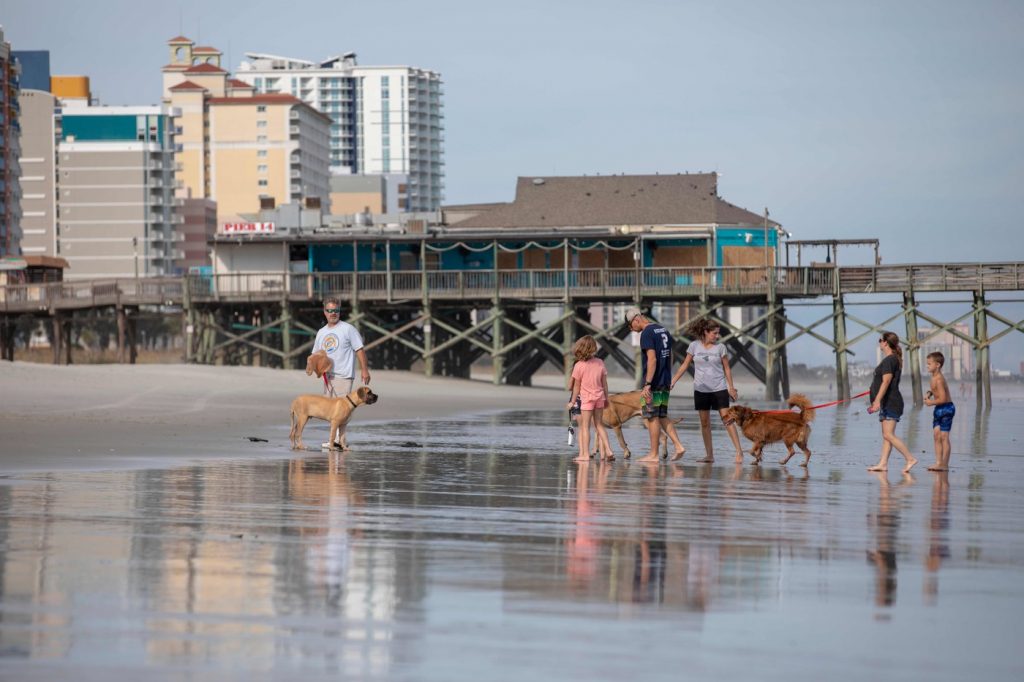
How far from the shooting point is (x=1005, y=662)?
564cm

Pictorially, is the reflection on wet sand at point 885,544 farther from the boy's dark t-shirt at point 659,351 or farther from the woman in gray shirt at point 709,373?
the boy's dark t-shirt at point 659,351

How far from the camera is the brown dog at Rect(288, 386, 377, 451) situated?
15.9 meters

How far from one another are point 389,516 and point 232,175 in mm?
159296

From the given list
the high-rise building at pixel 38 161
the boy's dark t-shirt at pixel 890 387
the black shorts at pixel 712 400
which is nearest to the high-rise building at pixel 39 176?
the high-rise building at pixel 38 161

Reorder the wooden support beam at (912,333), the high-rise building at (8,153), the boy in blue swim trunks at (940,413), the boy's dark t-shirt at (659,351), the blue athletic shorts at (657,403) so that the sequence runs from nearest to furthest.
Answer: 1. the boy in blue swim trunks at (940,413)
2. the blue athletic shorts at (657,403)
3. the boy's dark t-shirt at (659,351)
4. the wooden support beam at (912,333)
5. the high-rise building at (8,153)

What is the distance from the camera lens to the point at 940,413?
49.9 ft

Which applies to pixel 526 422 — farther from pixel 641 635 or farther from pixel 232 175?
pixel 232 175

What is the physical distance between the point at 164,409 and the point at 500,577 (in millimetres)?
17612

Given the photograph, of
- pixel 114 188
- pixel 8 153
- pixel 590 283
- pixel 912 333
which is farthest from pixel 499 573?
pixel 114 188

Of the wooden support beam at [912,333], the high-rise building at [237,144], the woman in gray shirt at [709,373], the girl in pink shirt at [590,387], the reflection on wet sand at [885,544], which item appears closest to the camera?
the reflection on wet sand at [885,544]

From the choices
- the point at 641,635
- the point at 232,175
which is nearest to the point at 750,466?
the point at 641,635

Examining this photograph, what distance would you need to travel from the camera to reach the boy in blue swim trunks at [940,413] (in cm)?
1491

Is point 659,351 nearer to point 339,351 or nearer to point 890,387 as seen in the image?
point 890,387

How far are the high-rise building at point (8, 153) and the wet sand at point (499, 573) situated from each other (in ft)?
298
